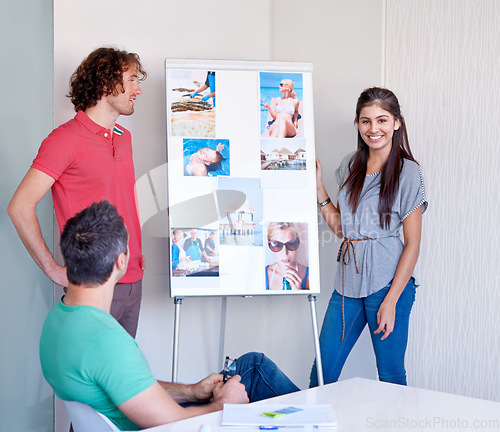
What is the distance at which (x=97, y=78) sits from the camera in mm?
2377

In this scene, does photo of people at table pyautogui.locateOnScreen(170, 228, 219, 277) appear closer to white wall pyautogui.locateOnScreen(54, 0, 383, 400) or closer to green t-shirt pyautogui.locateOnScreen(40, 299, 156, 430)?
white wall pyautogui.locateOnScreen(54, 0, 383, 400)

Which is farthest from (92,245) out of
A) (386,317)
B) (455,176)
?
(455,176)

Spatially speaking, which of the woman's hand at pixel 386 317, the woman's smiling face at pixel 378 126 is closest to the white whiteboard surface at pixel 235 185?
the woman's smiling face at pixel 378 126

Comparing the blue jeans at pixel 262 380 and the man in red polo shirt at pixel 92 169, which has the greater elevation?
the man in red polo shirt at pixel 92 169

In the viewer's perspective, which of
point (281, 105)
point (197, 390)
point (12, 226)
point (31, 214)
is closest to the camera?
point (197, 390)

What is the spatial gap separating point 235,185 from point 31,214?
96 centimetres

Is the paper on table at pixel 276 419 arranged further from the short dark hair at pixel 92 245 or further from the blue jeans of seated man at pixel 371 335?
the blue jeans of seated man at pixel 371 335

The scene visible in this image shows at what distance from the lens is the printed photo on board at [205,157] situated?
2719mm

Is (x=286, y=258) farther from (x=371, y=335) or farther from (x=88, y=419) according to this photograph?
(x=88, y=419)

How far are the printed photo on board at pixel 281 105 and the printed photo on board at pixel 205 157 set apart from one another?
8.6 inches

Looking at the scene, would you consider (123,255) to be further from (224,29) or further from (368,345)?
(224,29)

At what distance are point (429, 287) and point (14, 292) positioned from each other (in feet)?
6.13

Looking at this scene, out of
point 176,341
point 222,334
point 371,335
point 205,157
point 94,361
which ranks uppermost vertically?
point 205,157

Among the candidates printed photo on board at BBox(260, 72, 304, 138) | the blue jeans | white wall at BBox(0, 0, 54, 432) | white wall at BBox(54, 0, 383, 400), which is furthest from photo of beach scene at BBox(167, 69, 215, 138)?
the blue jeans
